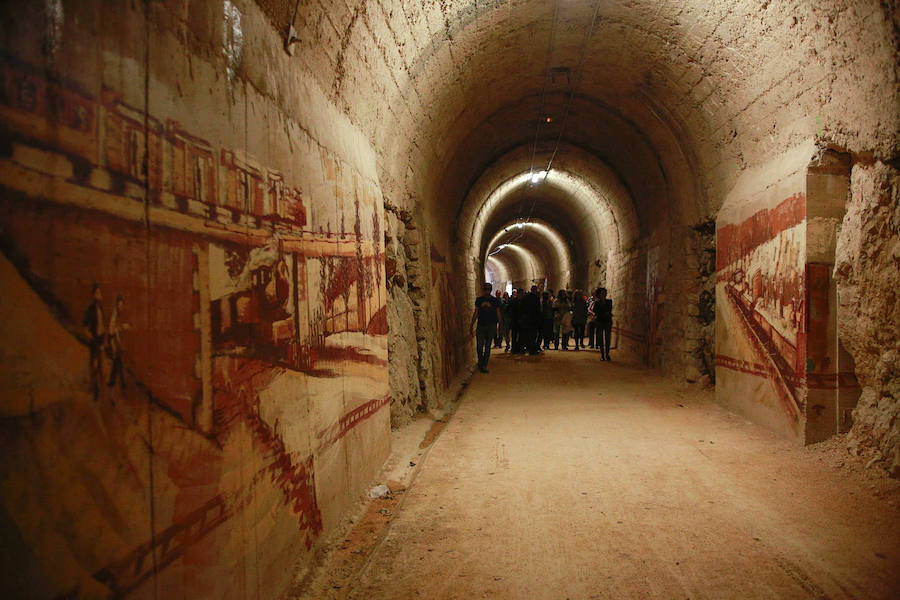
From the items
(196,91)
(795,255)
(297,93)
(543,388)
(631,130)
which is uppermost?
(631,130)

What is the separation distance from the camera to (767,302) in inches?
219

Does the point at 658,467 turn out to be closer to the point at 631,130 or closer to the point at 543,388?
the point at 543,388

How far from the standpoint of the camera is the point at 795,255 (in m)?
5.01

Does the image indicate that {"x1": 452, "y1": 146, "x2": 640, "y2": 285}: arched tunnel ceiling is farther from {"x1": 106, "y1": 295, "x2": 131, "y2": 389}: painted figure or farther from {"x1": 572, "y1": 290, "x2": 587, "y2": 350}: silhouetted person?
{"x1": 106, "y1": 295, "x2": 131, "y2": 389}: painted figure

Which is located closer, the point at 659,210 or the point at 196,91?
the point at 196,91

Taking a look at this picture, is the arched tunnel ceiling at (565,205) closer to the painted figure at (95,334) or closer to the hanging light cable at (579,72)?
the hanging light cable at (579,72)

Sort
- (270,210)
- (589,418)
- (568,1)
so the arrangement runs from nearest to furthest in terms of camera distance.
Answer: (270,210) < (568,1) < (589,418)

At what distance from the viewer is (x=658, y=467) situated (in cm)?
453

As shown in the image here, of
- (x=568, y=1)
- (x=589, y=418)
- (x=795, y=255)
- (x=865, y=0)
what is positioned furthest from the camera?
(x=589, y=418)

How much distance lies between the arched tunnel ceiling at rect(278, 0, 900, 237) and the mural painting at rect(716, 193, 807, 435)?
31.0 inches

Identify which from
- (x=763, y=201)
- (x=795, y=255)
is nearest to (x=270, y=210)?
(x=795, y=255)

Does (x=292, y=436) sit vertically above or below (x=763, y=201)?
below

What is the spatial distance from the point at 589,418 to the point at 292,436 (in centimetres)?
457

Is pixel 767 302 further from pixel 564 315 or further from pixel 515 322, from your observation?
pixel 564 315
